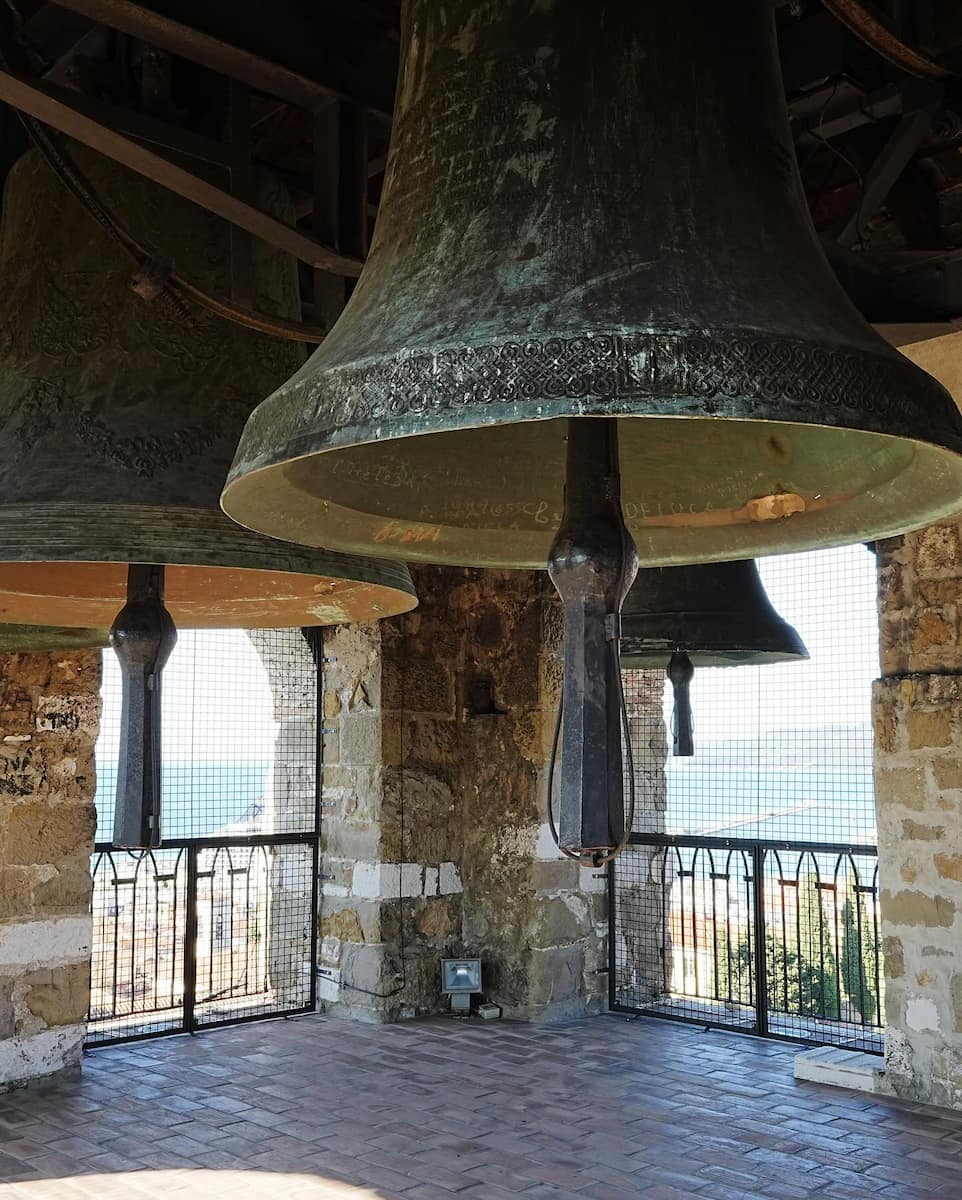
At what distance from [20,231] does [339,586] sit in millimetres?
1072

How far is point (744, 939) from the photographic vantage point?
7445 mm

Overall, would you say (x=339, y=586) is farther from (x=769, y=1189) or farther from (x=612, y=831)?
(x=769, y=1189)

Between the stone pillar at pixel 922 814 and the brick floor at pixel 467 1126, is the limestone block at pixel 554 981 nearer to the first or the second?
the brick floor at pixel 467 1126

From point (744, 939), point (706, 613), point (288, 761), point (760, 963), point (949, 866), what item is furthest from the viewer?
point (744, 939)

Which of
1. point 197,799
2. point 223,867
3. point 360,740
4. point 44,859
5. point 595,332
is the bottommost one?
point 223,867

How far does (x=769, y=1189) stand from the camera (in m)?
3.82

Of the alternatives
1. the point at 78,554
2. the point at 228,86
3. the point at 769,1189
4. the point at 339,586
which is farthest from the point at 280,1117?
the point at 228,86

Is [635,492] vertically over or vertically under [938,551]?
under

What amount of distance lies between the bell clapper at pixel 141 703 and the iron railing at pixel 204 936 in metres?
4.00

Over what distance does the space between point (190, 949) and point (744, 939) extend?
324 cm

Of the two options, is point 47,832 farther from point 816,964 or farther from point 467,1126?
point 816,964

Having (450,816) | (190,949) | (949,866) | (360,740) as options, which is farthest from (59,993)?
(949,866)

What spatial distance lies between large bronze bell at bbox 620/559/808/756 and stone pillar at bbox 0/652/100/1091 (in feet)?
8.95

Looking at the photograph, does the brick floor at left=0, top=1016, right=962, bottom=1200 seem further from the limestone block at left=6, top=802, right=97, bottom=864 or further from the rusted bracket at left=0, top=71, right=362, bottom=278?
the rusted bracket at left=0, top=71, right=362, bottom=278
